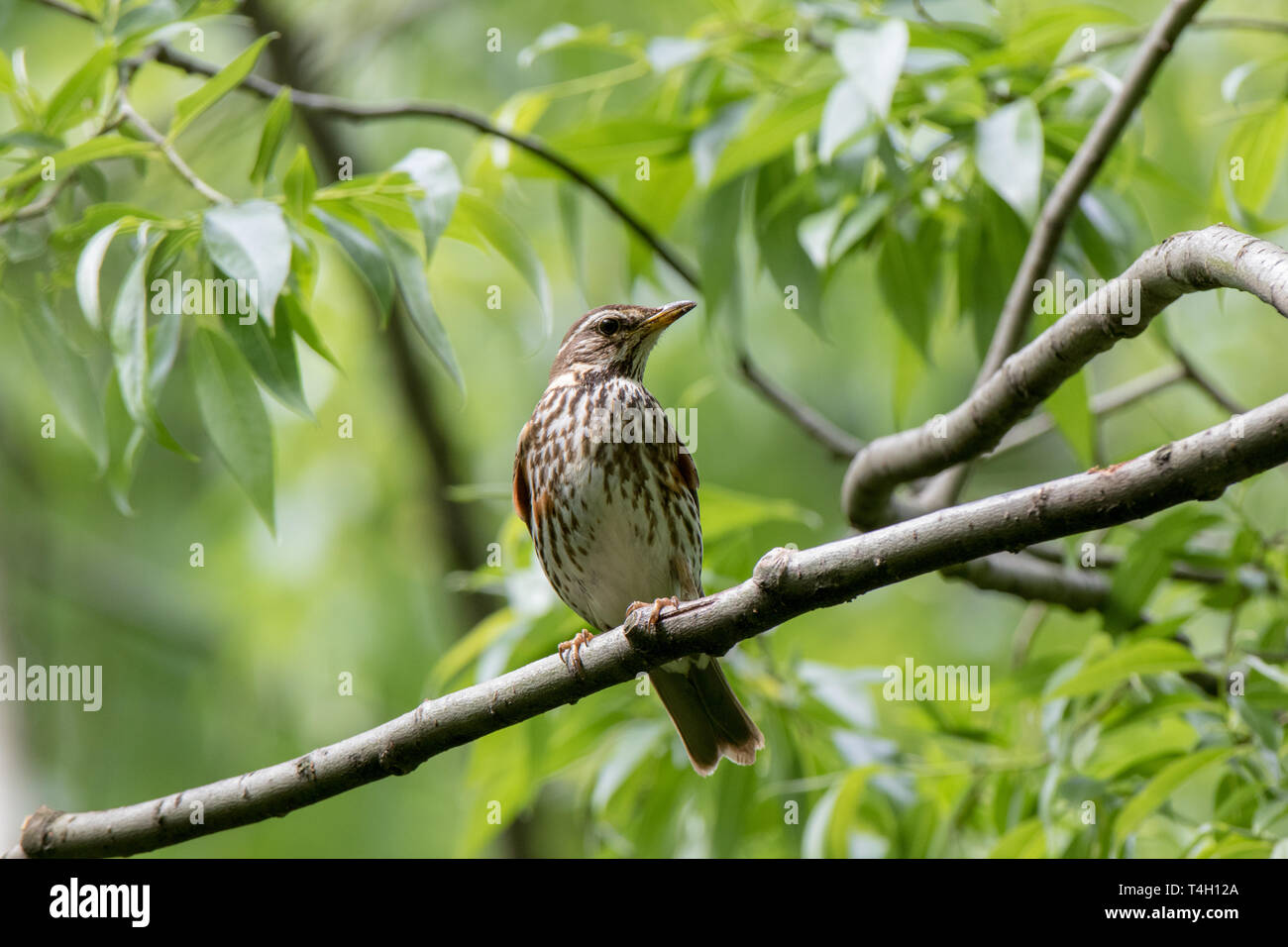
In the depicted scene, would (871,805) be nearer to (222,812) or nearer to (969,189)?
(969,189)

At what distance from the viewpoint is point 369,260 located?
331cm

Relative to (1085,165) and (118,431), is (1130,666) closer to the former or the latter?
(1085,165)

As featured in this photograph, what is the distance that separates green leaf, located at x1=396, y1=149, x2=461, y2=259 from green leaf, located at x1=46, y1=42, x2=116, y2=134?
2.63 ft

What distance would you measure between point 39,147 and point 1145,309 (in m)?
2.80

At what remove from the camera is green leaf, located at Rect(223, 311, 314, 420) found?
3.21 m

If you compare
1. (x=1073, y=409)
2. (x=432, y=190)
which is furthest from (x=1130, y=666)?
(x=432, y=190)

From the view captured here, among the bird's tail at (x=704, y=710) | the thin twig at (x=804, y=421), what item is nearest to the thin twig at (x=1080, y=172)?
the thin twig at (x=804, y=421)

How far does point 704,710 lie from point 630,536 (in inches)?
24.5

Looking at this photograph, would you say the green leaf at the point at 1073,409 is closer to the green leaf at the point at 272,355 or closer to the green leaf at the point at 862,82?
the green leaf at the point at 862,82

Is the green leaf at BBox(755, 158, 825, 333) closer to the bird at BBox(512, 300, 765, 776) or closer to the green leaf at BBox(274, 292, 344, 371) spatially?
the bird at BBox(512, 300, 765, 776)

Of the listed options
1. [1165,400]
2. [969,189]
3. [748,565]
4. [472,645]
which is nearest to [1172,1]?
[969,189]

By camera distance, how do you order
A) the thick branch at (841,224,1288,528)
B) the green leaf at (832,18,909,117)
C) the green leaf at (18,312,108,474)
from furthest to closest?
1. the green leaf at (18,312,108,474)
2. the green leaf at (832,18,909,117)
3. the thick branch at (841,224,1288,528)

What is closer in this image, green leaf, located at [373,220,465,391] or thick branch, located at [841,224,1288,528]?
thick branch, located at [841,224,1288,528]

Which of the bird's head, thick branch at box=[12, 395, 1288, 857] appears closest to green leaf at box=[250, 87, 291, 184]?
thick branch at box=[12, 395, 1288, 857]
